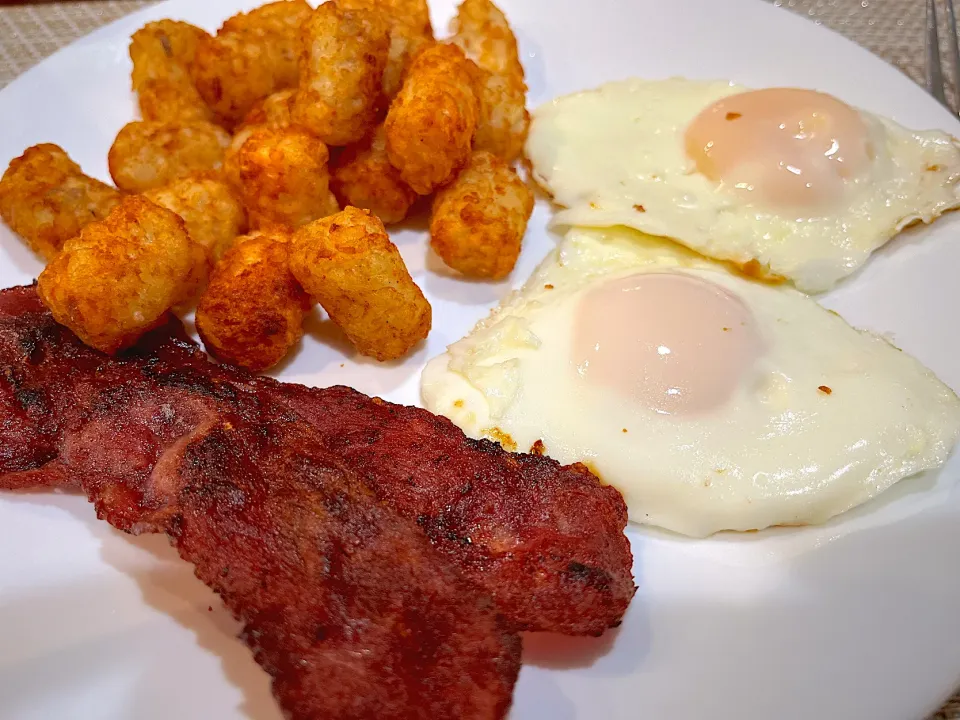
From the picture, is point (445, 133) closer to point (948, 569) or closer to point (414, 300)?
point (414, 300)

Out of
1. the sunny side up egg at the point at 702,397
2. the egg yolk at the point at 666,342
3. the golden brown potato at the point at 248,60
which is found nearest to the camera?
the sunny side up egg at the point at 702,397

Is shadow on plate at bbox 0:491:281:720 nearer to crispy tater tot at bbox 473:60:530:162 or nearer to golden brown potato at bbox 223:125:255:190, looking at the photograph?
golden brown potato at bbox 223:125:255:190

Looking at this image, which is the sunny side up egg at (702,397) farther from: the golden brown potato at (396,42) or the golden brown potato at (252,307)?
the golden brown potato at (396,42)

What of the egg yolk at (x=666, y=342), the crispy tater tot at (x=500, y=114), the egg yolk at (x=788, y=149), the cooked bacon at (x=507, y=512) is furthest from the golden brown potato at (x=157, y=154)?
the egg yolk at (x=788, y=149)

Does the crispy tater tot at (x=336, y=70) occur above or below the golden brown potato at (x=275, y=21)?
below

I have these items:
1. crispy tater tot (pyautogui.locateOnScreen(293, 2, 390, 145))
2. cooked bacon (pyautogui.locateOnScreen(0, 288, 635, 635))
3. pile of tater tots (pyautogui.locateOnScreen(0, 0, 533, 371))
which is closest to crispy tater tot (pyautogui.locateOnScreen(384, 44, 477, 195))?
pile of tater tots (pyautogui.locateOnScreen(0, 0, 533, 371))

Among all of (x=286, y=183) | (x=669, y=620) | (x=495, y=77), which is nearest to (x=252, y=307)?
(x=286, y=183)
